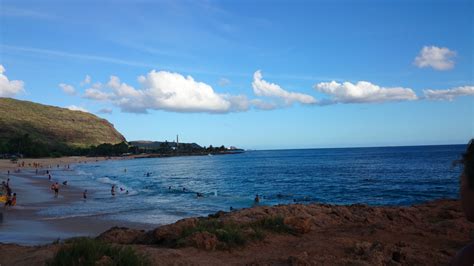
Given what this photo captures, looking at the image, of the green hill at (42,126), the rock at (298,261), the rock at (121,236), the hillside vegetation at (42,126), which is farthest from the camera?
the green hill at (42,126)

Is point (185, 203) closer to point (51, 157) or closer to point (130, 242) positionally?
point (130, 242)

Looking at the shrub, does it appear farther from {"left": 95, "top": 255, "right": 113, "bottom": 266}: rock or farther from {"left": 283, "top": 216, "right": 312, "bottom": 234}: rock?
{"left": 283, "top": 216, "right": 312, "bottom": 234}: rock

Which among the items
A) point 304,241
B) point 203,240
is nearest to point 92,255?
point 203,240

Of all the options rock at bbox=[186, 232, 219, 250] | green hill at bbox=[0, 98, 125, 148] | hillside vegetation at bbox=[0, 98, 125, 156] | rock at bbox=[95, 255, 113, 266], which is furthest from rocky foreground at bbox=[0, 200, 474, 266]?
green hill at bbox=[0, 98, 125, 148]

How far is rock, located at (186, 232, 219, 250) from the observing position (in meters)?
8.08

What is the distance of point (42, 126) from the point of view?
16088 cm

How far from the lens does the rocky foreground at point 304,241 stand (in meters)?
7.03

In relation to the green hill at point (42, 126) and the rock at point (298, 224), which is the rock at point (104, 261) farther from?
the green hill at point (42, 126)

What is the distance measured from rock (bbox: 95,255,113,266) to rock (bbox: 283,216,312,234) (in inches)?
193

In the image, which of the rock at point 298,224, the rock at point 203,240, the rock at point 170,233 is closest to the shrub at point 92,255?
the rock at point 203,240

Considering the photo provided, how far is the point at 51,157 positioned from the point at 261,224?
125m

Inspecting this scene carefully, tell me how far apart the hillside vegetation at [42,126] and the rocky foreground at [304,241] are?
133515mm

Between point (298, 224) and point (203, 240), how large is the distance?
2750 mm

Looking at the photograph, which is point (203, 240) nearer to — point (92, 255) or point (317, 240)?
point (317, 240)
